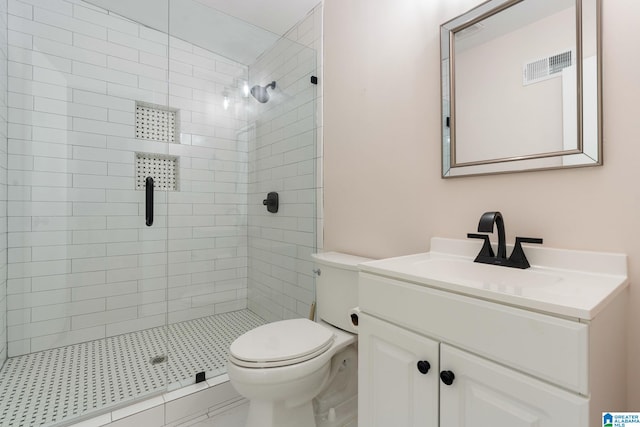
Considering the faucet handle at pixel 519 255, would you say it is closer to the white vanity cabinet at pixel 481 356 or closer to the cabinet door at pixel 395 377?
the white vanity cabinet at pixel 481 356

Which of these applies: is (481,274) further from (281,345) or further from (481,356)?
(281,345)

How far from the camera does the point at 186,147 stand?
238 cm

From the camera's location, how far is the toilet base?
1218 mm

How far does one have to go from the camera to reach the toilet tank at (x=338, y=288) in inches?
56.3

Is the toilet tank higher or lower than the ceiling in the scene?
lower

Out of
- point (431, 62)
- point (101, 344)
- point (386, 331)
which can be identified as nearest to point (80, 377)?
point (101, 344)

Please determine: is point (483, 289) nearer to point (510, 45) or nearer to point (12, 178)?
point (510, 45)

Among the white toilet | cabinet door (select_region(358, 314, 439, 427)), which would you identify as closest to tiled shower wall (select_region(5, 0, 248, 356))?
the white toilet

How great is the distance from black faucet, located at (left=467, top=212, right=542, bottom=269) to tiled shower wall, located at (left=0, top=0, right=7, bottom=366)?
8.22 ft

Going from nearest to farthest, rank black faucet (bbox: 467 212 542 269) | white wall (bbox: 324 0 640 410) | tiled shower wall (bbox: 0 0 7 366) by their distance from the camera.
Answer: white wall (bbox: 324 0 640 410)
black faucet (bbox: 467 212 542 269)
tiled shower wall (bbox: 0 0 7 366)

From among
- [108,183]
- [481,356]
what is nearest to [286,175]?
[108,183]

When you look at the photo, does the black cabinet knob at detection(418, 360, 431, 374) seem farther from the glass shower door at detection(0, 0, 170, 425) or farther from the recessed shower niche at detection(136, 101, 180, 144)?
the recessed shower niche at detection(136, 101, 180, 144)

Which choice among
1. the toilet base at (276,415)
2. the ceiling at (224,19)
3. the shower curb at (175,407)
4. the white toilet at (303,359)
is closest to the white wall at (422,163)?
the white toilet at (303,359)

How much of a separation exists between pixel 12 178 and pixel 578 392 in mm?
2746
